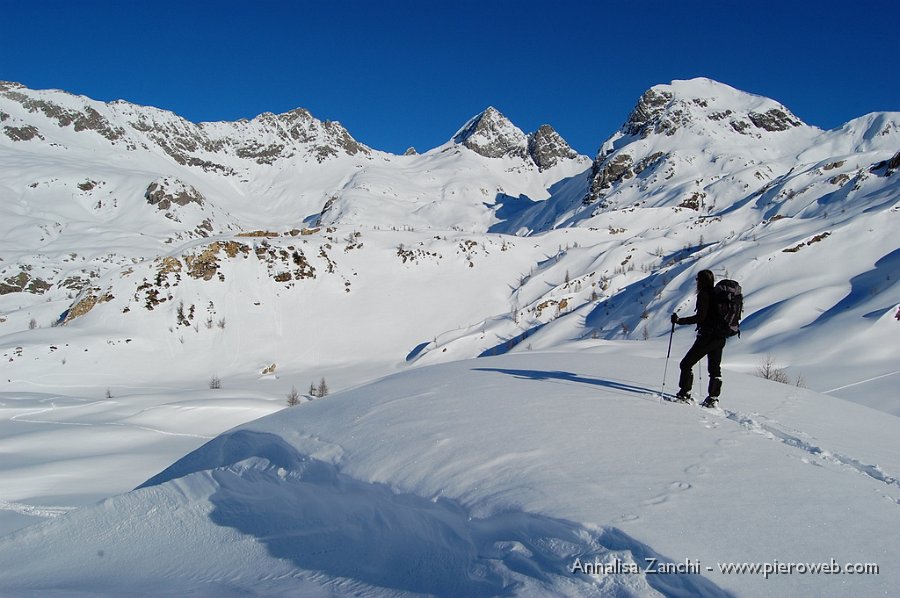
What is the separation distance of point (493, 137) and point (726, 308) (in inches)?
3941

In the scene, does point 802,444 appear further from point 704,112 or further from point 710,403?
point 704,112

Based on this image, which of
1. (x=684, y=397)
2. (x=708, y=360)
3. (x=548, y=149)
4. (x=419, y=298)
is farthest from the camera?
(x=548, y=149)

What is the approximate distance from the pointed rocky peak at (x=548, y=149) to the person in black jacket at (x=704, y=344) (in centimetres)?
8870

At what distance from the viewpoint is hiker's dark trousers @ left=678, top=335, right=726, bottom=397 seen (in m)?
4.73

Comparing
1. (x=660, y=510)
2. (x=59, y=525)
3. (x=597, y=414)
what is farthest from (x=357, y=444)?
(x=59, y=525)

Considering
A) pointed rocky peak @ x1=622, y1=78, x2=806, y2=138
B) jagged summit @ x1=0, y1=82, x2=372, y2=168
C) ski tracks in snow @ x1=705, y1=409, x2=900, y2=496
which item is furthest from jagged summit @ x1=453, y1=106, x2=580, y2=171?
ski tracks in snow @ x1=705, y1=409, x2=900, y2=496

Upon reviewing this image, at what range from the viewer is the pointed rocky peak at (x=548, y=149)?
91.2 metres

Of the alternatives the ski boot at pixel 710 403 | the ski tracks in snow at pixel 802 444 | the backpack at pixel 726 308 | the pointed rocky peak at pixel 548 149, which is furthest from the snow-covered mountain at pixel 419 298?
the pointed rocky peak at pixel 548 149

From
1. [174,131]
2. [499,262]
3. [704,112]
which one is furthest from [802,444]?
[174,131]

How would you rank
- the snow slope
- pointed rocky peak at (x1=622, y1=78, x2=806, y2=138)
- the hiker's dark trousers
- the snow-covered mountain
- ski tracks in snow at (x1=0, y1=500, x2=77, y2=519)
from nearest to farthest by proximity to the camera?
1. the snow slope
2. ski tracks in snow at (x1=0, y1=500, x2=77, y2=519)
3. the hiker's dark trousers
4. the snow-covered mountain
5. pointed rocky peak at (x1=622, y1=78, x2=806, y2=138)

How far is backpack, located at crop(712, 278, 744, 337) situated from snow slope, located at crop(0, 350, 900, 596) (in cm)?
69

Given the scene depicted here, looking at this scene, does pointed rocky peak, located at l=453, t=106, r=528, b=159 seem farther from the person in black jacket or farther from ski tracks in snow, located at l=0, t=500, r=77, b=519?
ski tracks in snow, located at l=0, t=500, r=77, b=519

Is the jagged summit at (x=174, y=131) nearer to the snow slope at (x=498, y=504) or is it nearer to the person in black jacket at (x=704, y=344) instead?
the snow slope at (x=498, y=504)

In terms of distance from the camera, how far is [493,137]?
9981 centimetres
